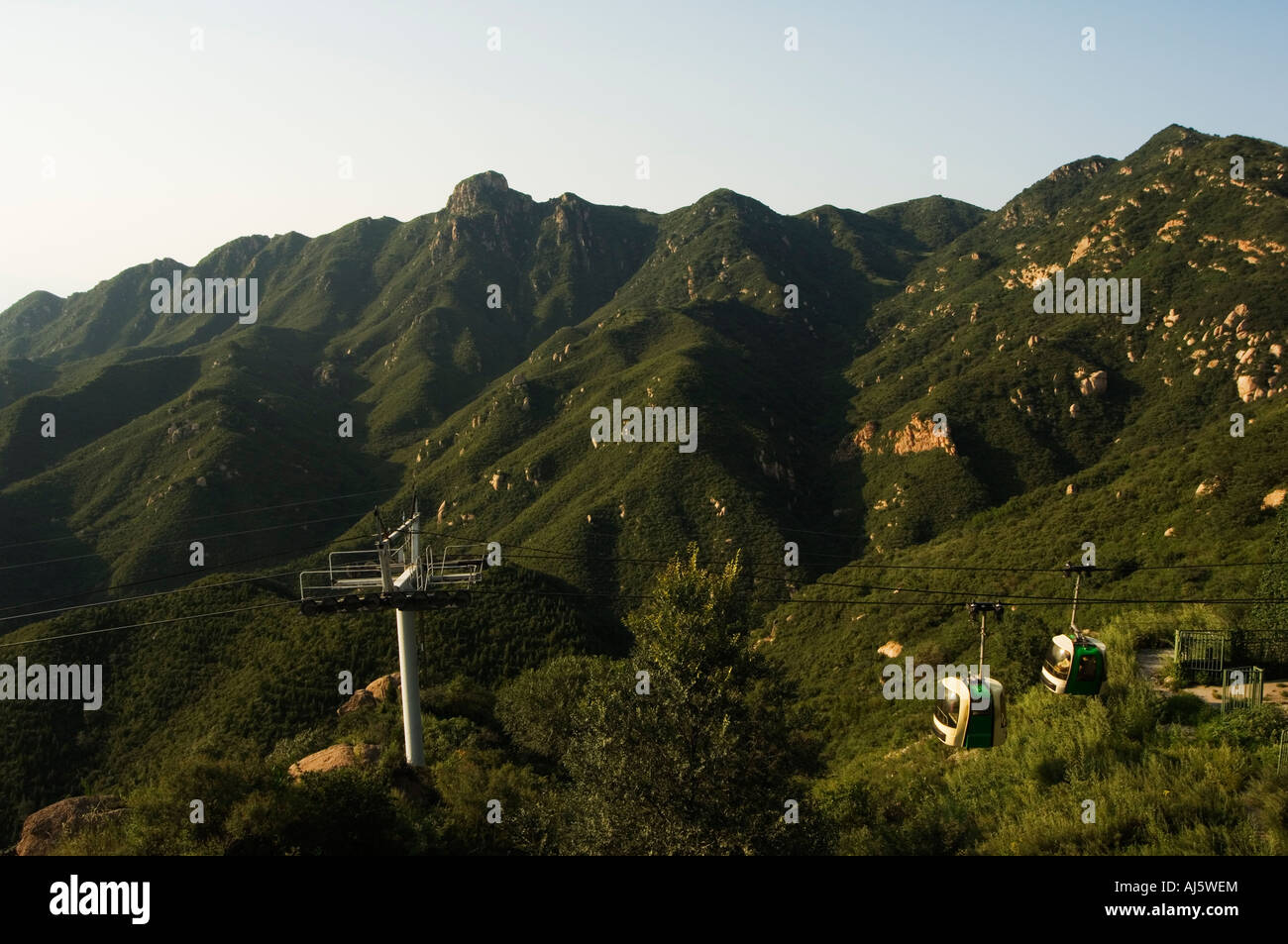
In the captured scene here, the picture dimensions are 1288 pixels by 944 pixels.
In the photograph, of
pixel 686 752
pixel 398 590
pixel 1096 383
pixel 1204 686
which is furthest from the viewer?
pixel 1096 383

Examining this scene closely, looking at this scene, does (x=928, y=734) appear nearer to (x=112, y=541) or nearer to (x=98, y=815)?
(x=98, y=815)

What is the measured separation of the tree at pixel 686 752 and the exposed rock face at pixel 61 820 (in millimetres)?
12670

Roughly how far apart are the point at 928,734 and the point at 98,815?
96.9 feet

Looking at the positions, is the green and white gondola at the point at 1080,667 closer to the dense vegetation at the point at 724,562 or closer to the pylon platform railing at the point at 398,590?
the dense vegetation at the point at 724,562

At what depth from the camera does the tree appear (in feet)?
55.6

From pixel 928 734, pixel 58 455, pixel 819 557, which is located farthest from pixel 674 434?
pixel 58 455

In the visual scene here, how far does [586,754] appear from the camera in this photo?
18.3 meters

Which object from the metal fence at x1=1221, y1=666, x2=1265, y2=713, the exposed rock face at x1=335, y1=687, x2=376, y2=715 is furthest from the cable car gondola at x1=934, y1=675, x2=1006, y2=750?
the exposed rock face at x1=335, y1=687, x2=376, y2=715

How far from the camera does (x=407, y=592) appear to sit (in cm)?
2542

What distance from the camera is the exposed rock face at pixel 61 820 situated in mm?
→ 20172

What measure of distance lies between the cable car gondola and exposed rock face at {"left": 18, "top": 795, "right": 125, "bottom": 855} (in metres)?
21.5

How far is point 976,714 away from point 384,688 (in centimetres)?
3452

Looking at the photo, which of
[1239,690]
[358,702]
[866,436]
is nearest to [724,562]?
[358,702]

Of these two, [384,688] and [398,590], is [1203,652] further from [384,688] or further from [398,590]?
[384,688]
